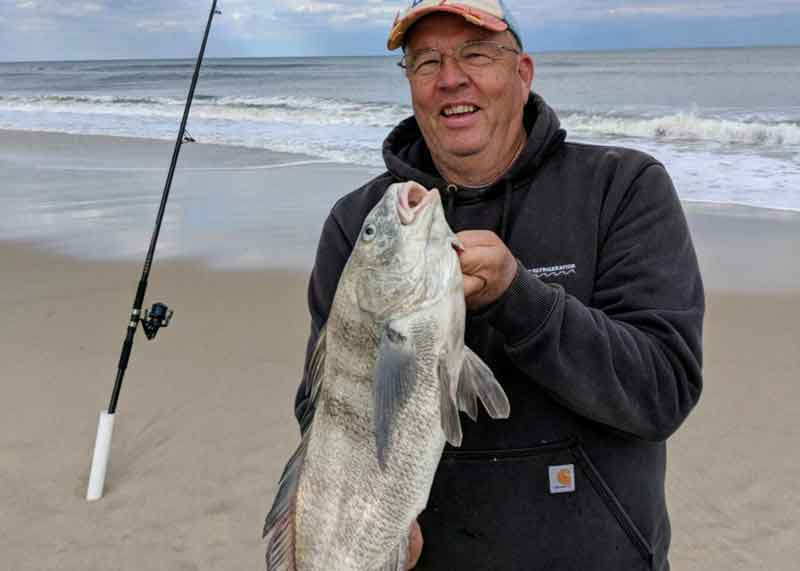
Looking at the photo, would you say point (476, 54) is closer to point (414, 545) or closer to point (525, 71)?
point (525, 71)

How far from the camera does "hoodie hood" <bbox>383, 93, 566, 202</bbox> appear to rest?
255 centimetres

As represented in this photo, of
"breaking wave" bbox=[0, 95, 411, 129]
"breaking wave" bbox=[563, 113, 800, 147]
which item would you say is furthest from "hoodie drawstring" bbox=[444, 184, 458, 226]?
"breaking wave" bbox=[0, 95, 411, 129]

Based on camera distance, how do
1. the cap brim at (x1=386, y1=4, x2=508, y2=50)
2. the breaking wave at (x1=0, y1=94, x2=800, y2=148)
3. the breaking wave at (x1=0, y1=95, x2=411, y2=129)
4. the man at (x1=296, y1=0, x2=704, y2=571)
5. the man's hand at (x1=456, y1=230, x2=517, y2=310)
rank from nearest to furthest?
the man's hand at (x1=456, y1=230, x2=517, y2=310) → the man at (x1=296, y1=0, x2=704, y2=571) → the cap brim at (x1=386, y1=4, x2=508, y2=50) → the breaking wave at (x1=0, y1=94, x2=800, y2=148) → the breaking wave at (x1=0, y1=95, x2=411, y2=129)

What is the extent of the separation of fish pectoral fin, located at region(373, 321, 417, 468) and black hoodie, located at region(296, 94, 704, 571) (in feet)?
0.73

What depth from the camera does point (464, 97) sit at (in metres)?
2.55

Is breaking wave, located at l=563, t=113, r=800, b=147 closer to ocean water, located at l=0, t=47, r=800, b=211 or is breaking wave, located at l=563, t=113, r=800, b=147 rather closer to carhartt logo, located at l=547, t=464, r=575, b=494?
ocean water, located at l=0, t=47, r=800, b=211

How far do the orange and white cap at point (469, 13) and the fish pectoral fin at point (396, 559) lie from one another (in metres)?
1.51

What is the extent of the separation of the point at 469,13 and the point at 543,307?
3.24 feet

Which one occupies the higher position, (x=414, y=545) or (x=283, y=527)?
(x=283, y=527)

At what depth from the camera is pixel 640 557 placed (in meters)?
2.36

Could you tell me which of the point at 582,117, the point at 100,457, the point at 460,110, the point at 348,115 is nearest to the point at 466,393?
the point at 460,110

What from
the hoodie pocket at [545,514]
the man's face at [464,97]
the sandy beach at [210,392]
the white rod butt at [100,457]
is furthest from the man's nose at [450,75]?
the white rod butt at [100,457]

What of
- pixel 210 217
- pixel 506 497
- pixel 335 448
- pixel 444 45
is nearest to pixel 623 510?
pixel 506 497

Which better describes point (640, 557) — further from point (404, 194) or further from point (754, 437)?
point (754, 437)
